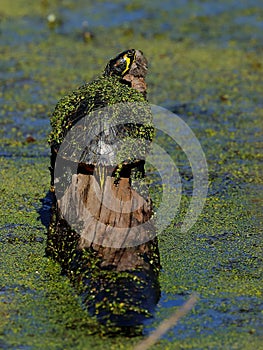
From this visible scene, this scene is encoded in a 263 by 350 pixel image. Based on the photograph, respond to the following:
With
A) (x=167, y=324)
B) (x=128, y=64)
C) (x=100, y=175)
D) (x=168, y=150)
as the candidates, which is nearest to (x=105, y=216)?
(x=100, y=175)

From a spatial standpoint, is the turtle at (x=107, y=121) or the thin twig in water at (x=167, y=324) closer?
the thin twig in water at (x=167, y=324)

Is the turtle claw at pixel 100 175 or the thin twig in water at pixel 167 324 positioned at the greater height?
the turtle claw at pixel 100 175

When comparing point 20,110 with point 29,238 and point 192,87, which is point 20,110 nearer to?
point 192,87

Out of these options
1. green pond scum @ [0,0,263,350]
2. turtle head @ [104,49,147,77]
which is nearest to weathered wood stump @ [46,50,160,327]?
green pond scum @ [0,0,263,350]

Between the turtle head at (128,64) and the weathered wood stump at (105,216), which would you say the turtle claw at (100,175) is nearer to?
the weathered wood stump at (105,216)

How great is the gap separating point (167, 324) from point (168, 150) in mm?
2453

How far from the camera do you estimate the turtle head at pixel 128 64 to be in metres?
3.80

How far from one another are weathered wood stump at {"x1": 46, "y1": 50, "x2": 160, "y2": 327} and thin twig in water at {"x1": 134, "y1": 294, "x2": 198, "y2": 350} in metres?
0.09

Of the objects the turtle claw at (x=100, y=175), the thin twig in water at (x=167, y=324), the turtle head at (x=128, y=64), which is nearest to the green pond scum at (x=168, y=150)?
the thin twig in water at (x=167, y=324)

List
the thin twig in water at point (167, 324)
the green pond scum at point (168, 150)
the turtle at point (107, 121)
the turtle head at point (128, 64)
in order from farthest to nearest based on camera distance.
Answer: the turtle head at point (128, 64)
the turtle at point (107, 121)
the green pond scum at point (168, 150)
the thin twig in water at point (167, 324)

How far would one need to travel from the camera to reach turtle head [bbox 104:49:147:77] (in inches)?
150

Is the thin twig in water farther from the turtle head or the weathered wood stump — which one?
the turtle head

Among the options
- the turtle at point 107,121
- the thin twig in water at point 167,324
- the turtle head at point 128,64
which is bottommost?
the thin twig in water at point 167,324

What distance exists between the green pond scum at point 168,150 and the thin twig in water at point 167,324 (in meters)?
0.03
